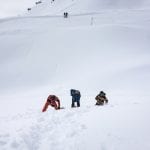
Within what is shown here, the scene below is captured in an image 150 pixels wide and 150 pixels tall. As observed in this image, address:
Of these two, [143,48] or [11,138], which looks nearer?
[11,138]

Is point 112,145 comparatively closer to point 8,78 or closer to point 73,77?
point 73,77

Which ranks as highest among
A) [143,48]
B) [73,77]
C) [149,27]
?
[149,27]

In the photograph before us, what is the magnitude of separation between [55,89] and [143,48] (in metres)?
15.3

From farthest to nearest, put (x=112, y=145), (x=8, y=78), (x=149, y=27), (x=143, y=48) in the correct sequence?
(x=149, y=27), (x=143, y=48), (x=8, y=78), (x=112, y=145)

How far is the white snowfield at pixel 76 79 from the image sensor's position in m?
13.4

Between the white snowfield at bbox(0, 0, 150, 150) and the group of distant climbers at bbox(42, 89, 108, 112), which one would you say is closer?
the white snowfield at bbox(0, 0, 150, 150)

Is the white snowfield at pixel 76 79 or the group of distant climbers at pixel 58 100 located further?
the group of distant climbers at pixel 58 100

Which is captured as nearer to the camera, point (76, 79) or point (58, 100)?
point (58, 100)

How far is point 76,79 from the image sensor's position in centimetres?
3697

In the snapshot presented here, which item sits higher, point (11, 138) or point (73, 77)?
point (73, 77)

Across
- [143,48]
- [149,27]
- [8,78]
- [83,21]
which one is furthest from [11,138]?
[83,21]

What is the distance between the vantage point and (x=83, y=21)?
58406mm

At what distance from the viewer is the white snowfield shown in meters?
13.4

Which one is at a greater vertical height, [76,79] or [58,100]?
[76,79]
